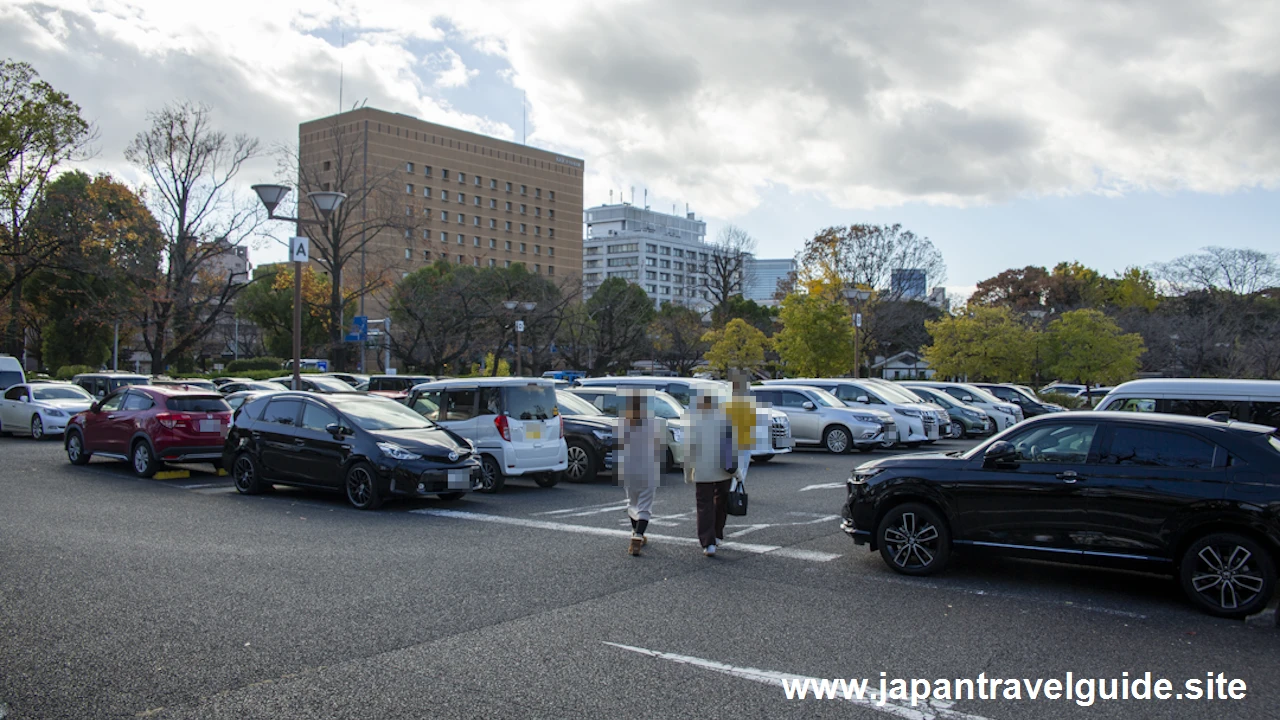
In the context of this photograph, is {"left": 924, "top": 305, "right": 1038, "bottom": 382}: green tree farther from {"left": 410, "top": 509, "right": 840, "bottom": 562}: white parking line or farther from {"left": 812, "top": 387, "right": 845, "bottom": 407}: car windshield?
{"left": 410, "top": 509, "right": 840, "bottom": 562}: white parking line

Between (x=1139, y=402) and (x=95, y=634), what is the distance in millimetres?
13199

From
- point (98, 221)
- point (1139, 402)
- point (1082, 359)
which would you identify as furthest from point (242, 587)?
point (1082, 359)

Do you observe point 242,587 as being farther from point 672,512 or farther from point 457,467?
point 672,512

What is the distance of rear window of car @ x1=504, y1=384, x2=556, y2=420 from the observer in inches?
539

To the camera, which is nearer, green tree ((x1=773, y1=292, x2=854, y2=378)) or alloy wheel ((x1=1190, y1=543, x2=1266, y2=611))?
alloy wheel ((x1=1190, y1=543, x2=1266, y2=611))

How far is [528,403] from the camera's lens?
13773 mm

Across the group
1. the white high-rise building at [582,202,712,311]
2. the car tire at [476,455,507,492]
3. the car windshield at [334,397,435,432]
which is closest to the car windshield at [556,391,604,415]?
the car tire at [476,455,507,492]

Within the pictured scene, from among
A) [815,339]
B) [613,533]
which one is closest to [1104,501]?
[613,533]

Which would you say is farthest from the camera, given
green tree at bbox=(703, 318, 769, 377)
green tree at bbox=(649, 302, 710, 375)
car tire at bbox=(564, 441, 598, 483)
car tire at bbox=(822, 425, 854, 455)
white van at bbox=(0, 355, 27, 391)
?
green tree at bbox=(649, 302, 710, 375)

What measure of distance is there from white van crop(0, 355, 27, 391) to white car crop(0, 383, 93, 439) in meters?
1.97

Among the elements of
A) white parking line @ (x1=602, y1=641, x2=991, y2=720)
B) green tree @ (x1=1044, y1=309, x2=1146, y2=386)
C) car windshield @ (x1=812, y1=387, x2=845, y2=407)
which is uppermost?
green tree @ (x1=1044, y1=309, x2=1146, y2=386)

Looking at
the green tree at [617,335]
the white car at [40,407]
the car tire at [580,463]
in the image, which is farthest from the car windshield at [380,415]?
the green tree at [617,335]

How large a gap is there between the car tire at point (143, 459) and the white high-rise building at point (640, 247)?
13012 centimetres

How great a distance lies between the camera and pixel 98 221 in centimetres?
3456
